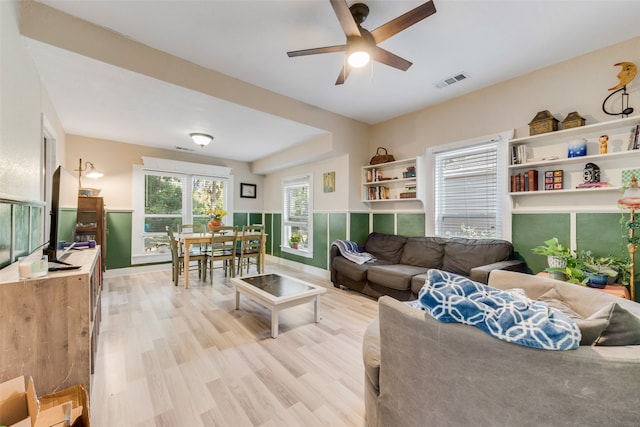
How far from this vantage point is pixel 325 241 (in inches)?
189

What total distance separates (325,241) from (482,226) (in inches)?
99.3

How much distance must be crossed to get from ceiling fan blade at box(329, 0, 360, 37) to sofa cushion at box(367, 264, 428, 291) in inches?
98.7

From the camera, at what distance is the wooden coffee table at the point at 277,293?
242cm

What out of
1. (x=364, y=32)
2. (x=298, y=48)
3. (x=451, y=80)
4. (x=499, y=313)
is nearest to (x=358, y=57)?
(x=364, y=32)

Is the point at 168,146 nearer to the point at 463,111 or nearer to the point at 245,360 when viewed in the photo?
the point at 245,360

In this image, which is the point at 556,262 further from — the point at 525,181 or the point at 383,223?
the point at 383,223

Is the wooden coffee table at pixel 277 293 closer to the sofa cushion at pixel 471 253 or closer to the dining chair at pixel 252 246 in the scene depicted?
the dining chair at pixel 252 246

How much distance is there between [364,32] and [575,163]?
255 cm

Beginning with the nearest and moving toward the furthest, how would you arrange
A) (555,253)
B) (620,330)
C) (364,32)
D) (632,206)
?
(620,330) < (364,32) < (632,206) < (555,253)

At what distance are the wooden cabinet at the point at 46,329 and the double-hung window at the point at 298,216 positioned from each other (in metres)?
3.92

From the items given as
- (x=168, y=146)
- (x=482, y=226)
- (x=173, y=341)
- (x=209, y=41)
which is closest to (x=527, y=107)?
(x=482, y=226)

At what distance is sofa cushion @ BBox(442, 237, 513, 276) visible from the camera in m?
2.91

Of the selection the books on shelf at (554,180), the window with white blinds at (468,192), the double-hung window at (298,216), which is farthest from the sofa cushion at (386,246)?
the books on shelf at (554,180)

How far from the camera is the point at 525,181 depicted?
A: 2.89 meters
